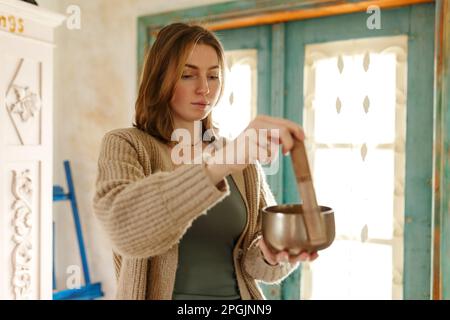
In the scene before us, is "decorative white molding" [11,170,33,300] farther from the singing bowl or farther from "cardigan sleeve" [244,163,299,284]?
the singing bowl

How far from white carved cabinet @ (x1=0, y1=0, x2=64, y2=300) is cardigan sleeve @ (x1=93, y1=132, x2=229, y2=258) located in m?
1.25

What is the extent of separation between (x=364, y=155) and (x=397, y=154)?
0.11 m

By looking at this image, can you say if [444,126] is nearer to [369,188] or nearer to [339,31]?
[369,188]

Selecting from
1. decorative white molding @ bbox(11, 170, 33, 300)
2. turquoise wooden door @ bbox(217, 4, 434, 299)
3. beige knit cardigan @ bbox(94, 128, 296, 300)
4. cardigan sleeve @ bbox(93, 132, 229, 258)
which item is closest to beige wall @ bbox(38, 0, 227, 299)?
decorative white molding @ bbox(11, 170, 33, 300)

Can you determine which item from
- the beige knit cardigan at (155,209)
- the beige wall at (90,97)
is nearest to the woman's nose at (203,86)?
the beige knit cardigan at (155,209)

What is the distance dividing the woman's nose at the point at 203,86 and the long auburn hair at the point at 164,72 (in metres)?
0.04

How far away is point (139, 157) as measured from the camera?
79 centimetres

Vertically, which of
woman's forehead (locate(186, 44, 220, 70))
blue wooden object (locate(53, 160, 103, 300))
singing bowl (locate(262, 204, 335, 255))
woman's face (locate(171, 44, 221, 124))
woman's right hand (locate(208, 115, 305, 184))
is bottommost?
blue wooden object (locate(53, 160, 103, 300))

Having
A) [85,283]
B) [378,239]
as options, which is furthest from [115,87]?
[378,239]

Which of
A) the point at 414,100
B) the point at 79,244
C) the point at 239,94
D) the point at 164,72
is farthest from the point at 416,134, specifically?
the point at 79,244

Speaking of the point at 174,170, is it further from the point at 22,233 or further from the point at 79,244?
the point at 79,244

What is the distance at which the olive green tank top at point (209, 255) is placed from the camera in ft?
2.75

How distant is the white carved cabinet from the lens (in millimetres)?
1718

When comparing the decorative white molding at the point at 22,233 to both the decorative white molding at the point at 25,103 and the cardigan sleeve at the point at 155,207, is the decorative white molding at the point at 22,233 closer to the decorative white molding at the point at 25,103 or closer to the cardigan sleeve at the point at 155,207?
the decorative white molding at the point at 25,103
